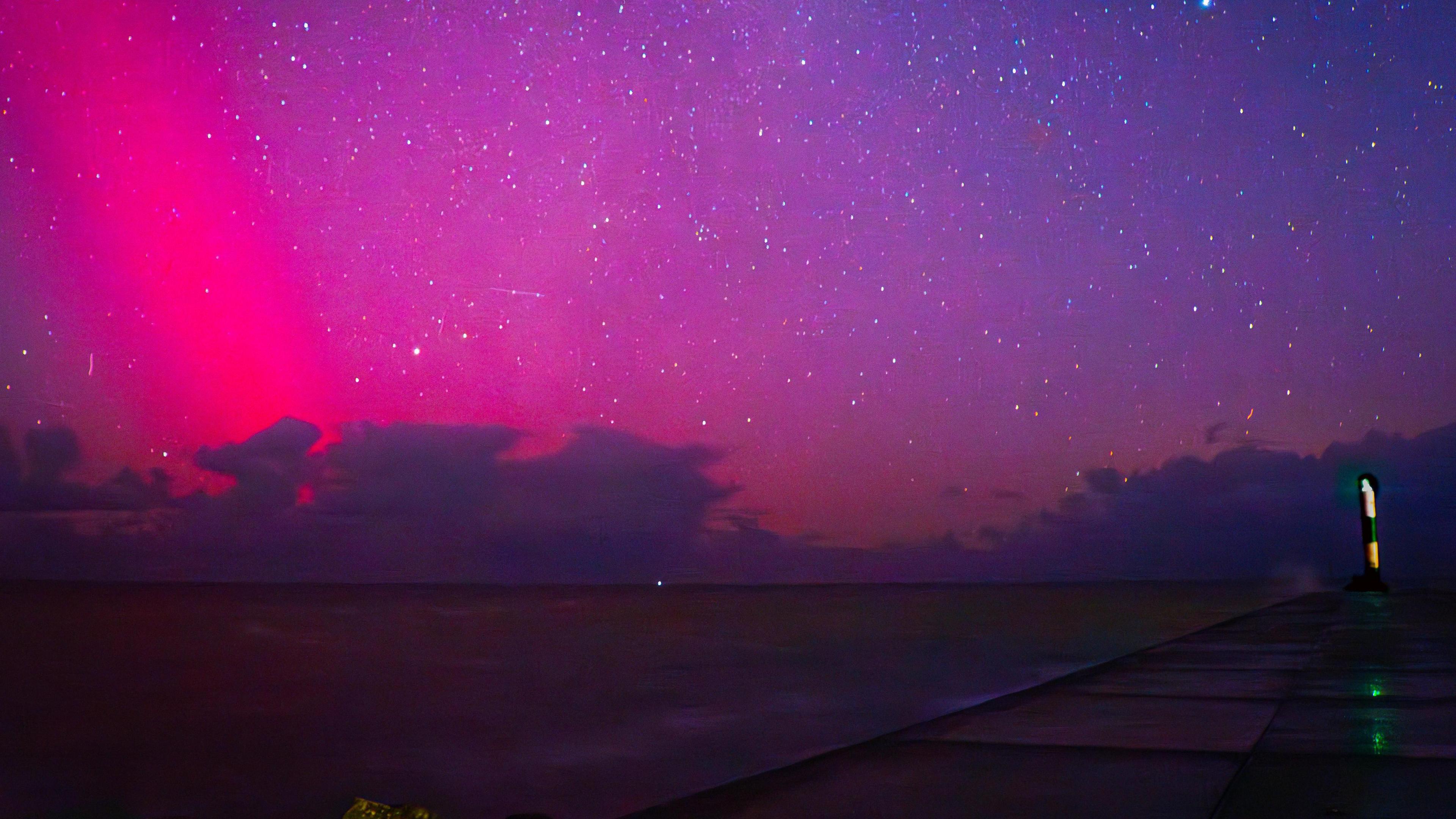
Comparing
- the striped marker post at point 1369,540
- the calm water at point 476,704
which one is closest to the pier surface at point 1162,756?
the calm water at point 476,704

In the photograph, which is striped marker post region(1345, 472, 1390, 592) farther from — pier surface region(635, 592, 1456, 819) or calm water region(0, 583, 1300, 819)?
pier surface region(635, 592, 1456, 819)

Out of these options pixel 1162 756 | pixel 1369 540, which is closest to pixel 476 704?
pixel 1162 756

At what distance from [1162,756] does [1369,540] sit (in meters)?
26.1

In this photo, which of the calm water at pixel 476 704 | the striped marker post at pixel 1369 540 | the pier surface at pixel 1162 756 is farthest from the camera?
the striped marker post at pixel 1369 540

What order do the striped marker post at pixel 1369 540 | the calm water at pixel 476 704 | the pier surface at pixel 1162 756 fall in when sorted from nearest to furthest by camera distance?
the pier surface at pixel 1162 756
the calm water at pixel 476 704
the striped marker post at pixel 1369 540

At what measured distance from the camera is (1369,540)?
94.3ft

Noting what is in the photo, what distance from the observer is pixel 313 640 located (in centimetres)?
3603

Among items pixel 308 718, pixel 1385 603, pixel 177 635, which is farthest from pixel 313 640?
pixel 1385 603

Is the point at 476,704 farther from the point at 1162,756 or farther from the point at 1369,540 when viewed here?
the point at 1369,540

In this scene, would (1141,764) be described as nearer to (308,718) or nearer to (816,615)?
(308,718)

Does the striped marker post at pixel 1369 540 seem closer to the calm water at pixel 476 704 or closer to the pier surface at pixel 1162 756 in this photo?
the calm water at pixel 476 704

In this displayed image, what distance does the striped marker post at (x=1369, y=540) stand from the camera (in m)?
27.9

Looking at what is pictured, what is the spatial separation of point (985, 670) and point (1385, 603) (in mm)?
8605

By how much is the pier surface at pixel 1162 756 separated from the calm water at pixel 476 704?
9.15 feet
